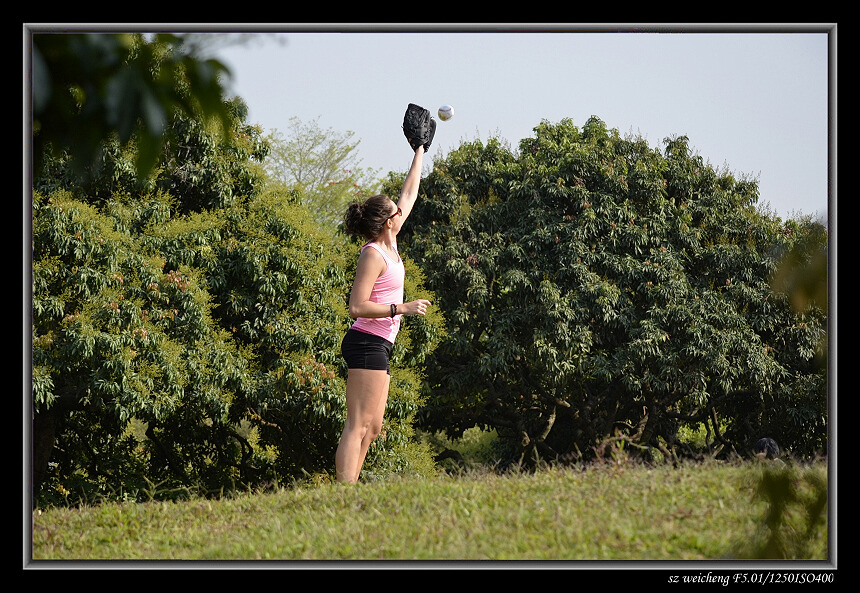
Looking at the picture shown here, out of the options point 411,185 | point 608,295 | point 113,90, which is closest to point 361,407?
point 411,185

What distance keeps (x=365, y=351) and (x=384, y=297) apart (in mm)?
303

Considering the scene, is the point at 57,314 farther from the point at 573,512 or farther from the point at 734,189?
the point at 734,189

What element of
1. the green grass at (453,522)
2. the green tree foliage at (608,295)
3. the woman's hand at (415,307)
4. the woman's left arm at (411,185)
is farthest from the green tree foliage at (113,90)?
the green tree foliage at (608,295)

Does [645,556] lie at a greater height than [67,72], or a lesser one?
lesser

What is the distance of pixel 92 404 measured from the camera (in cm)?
1039

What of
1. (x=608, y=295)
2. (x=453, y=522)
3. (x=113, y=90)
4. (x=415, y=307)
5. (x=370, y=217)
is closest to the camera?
(x=113, y=90)

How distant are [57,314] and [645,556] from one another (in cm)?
785

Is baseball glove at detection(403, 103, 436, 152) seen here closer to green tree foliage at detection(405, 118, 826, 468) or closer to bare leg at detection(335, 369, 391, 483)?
bare leg at detection(335, 369, 391, 483)

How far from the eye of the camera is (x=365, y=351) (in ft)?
14.8

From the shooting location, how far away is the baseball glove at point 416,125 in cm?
503

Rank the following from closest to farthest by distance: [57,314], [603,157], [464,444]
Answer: [57,314] < [603,157] < [464,444]

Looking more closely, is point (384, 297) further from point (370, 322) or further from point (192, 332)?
point (192, 332)
